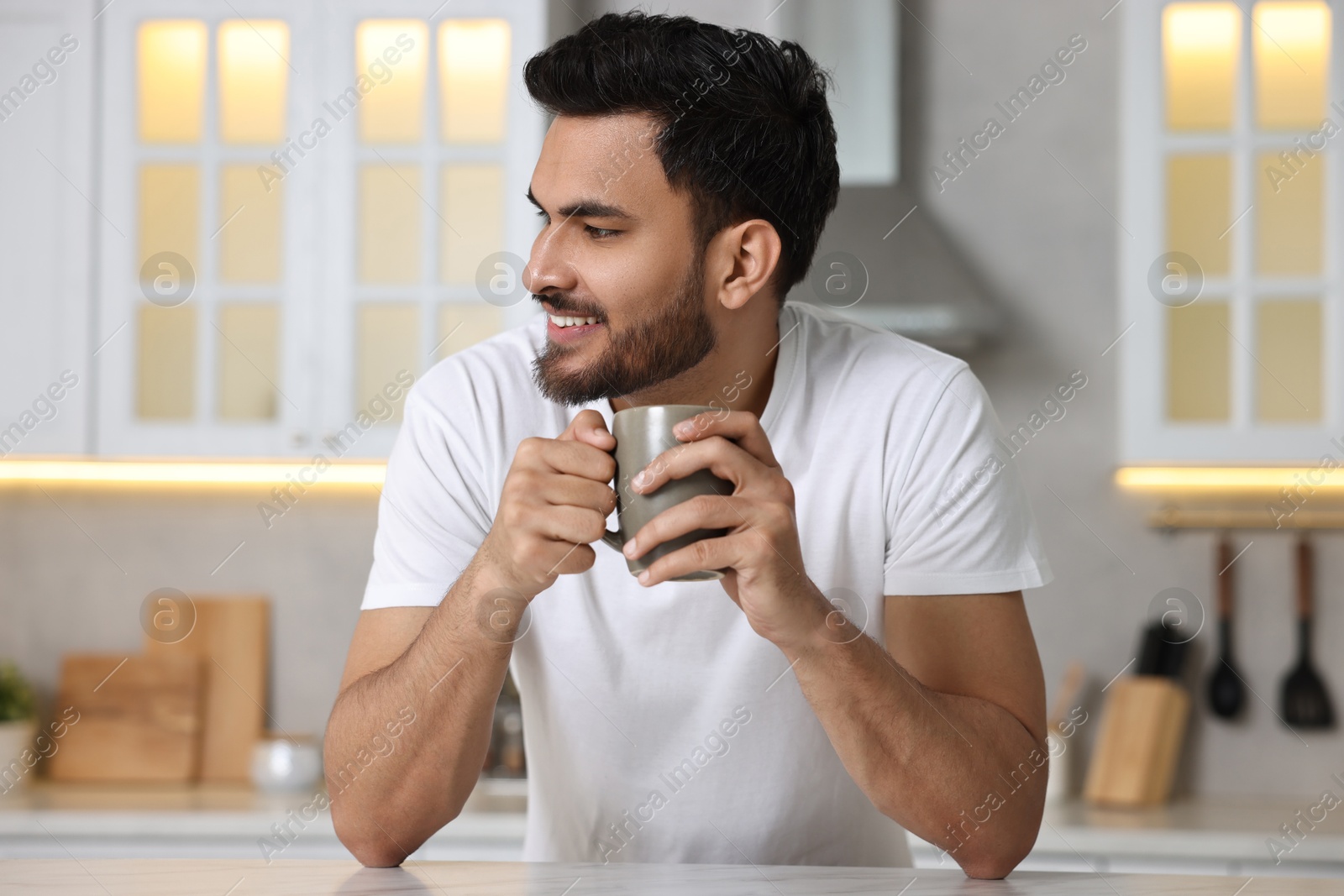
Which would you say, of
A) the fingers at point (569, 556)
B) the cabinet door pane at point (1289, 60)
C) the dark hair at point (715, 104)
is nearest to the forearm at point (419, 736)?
the fingers at point (569, 556)

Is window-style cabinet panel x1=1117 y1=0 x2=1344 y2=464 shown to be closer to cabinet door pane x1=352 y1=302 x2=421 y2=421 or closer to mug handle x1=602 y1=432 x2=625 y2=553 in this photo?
cabinet door pane x1=352 y1=302 x2=421 y2=421

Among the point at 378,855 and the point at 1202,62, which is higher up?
the point at 1202,62

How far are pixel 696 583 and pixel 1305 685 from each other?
1887 millimetres

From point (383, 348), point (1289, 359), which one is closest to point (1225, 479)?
point (1289, 359)

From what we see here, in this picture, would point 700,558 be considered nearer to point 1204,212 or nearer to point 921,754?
point 921,754

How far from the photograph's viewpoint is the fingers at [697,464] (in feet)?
2.62

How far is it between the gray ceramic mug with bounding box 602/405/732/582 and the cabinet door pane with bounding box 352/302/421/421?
1578mm

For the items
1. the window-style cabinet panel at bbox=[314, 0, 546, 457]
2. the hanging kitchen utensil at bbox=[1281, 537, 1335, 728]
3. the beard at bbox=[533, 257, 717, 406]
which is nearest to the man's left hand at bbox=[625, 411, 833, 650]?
the beard at bbox=[533, 257, 717, 406]

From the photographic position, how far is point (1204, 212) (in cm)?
230

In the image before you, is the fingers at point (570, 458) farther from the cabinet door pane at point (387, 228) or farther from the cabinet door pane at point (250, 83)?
the cabinet door pane at point (250, 83)

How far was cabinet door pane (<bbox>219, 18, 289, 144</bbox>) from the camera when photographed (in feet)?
7.78

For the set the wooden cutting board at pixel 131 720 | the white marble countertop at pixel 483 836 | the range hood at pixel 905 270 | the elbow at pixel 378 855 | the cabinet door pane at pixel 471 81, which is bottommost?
the white marble countertop at pixel 483 836

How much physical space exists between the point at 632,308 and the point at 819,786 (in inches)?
18.8

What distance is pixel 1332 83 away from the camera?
2.26 meters
